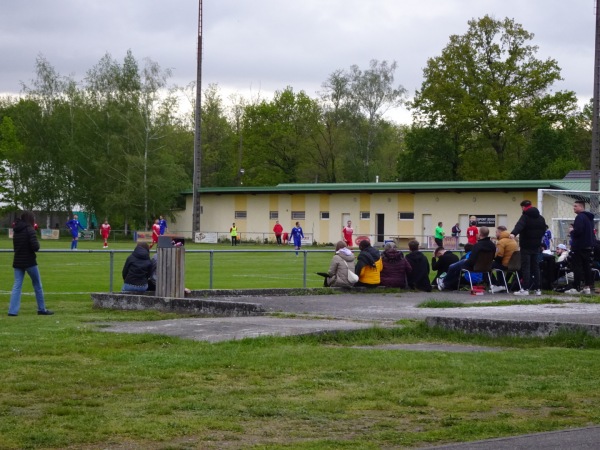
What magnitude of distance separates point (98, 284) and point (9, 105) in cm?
8872

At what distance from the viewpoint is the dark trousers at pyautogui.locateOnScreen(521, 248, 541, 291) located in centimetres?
2094

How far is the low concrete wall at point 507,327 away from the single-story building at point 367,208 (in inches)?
1727

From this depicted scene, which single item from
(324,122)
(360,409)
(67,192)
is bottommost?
(360,409)

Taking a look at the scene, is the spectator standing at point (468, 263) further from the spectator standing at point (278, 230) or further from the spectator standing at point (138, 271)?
the spectator standing at point (278, 230)

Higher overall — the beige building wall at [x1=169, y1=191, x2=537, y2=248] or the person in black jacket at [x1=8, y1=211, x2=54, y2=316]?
the beige building wall at [x1=169, y1=191, x2=537, y2=248]

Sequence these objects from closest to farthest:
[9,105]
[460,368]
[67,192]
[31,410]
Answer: [31,410] → [460,368] → [67,192] → [9,105]

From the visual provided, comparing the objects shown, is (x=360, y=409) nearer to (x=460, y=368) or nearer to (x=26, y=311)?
(x=460, y=368)

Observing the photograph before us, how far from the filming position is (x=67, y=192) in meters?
88.1

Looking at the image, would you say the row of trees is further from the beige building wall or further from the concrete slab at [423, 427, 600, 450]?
the concrete slab at [423, 427, 600, 450]

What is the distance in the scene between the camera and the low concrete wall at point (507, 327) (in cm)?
1259

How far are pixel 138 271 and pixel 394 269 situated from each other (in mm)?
5677

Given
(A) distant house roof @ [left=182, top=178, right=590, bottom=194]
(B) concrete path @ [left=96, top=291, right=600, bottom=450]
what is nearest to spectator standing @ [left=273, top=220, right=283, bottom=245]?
(A) distant house roof @ [left=182, top=178, right=590, bottom=194]

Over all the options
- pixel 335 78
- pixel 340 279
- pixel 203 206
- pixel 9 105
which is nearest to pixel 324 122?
pixel 335 78

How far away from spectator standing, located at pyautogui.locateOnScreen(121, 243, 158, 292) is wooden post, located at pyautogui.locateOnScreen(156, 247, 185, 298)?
1.11 m
